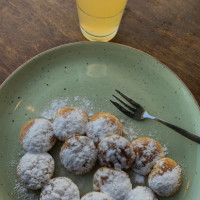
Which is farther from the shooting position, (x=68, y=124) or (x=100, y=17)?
(x=100, y=17)

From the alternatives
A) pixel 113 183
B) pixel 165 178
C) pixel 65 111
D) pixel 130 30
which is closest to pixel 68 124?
pixel 65 111

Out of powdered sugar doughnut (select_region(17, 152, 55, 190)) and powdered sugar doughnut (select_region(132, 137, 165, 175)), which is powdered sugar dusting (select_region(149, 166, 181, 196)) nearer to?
powdered sugar doughnut (select_region(132, 137, 165, 175))

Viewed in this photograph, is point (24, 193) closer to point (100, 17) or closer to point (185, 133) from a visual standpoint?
point (185, 133)

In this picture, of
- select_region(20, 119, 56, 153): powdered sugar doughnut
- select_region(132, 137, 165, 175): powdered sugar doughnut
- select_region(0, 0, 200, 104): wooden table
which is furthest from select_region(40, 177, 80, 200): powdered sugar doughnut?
select_region(0, 0, 200, 104): wooden table

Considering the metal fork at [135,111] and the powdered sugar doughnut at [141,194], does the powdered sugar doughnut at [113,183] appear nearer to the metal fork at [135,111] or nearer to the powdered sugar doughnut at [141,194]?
the powdered sugar doughnut at [141,194]

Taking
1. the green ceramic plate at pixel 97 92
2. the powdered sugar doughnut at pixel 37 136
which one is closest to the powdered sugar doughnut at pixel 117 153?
the green ceramic plate at pixel 97 92

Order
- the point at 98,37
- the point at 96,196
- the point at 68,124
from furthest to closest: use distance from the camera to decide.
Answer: the point at 98,37 → the point at 68,124 → the point at 96,196

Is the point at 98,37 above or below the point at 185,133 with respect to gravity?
above
